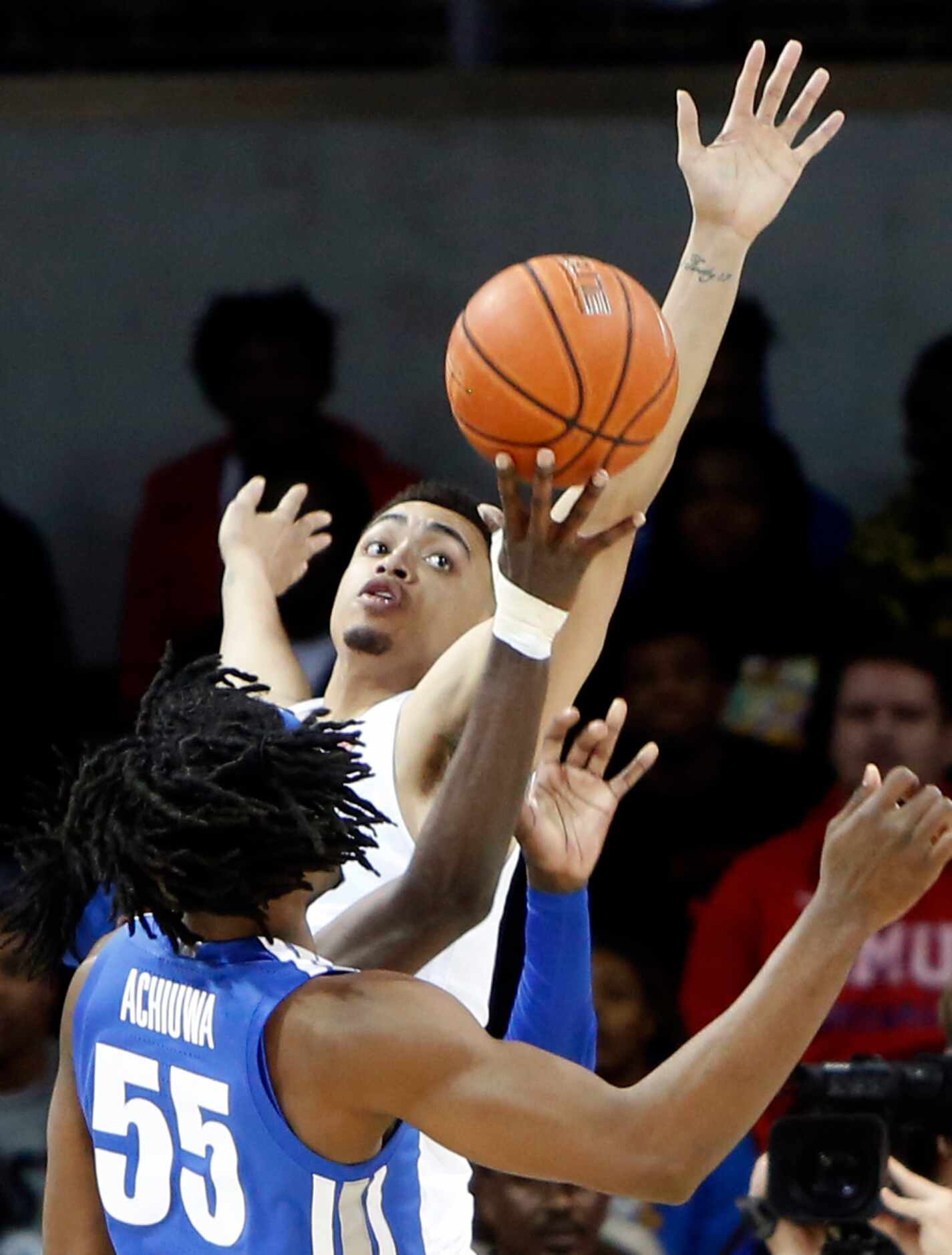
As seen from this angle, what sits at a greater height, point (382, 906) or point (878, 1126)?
point (382, 906)

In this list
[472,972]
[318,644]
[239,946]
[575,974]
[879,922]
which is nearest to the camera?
[879,922]

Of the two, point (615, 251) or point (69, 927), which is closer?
point (69, 927)

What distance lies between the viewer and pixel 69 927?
288cm

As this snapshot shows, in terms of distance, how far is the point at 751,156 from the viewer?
133 inches

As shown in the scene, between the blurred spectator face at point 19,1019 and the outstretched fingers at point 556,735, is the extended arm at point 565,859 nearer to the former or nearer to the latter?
the outstretched fingers at point 556,735

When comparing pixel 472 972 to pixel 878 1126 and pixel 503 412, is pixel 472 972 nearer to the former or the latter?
pixel 878 1126

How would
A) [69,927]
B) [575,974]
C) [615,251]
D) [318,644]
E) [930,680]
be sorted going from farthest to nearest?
[615,251]
[318,644]
[930,680]
[575,974]
[69,927]

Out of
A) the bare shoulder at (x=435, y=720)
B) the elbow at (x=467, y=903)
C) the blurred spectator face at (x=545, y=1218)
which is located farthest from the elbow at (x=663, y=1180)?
the blurred spectator face at (x=545, y=1218)

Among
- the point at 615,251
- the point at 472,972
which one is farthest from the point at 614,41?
the point at 472,972

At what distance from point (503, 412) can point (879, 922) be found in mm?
942

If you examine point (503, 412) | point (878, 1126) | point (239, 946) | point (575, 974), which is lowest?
point (878, 1126)

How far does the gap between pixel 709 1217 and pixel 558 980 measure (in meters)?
1.67

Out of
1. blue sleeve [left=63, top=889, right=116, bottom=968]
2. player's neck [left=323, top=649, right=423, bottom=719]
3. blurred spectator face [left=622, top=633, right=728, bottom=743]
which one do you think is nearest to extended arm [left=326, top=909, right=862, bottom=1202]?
blue sleeve [left=63, top=889, right=116, bottom=968]

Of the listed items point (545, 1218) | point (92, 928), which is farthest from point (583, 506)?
point (545, 1218)
